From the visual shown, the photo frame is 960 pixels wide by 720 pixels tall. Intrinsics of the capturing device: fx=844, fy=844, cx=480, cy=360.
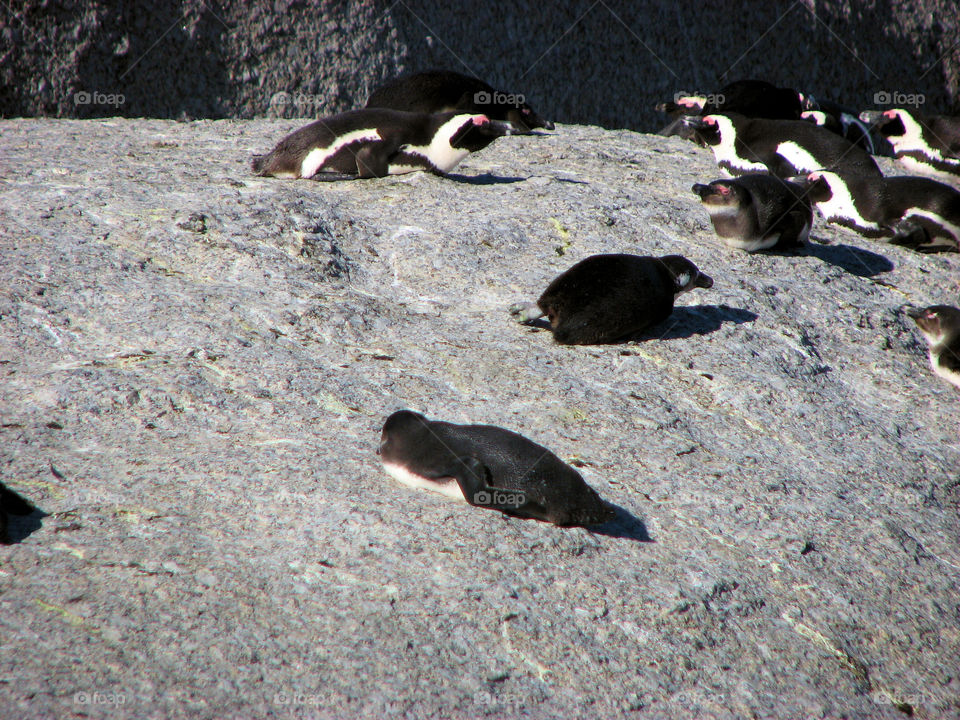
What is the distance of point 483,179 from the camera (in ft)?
19.5

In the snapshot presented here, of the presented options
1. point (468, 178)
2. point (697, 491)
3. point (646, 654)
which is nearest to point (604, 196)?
point (468, 178)

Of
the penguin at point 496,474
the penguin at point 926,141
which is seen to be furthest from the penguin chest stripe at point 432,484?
the penguin at point 926,141

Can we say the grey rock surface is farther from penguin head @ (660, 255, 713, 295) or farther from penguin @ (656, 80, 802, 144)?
penguin @ (656, 80, 802, 144)

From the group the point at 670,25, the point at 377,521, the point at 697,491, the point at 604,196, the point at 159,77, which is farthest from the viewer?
the point at 670,25

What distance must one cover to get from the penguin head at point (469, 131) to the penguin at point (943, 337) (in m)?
2.98

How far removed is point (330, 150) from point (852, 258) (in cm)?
361

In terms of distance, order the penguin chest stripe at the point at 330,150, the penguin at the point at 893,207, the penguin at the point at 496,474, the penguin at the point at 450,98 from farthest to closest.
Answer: the penguin at the point at 450,98, the penguin at the point at 893,207, the penguin chest stripe at the point at 330,150, the penguin at the point at 496,474

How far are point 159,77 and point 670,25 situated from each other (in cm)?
561

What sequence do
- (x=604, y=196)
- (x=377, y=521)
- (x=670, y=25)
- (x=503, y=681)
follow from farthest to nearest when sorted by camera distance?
(x=670, y=25) < (x=604, y=196) < (x=377, y=521) < (x=503, y=681)

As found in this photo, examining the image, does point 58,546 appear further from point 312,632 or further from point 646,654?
point 646,654

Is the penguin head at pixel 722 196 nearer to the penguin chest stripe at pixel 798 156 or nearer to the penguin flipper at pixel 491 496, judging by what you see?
the penguin chest stripe at pixel 798 156

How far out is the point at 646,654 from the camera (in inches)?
87.7

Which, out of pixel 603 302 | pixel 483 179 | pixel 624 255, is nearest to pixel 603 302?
pixel 603 302

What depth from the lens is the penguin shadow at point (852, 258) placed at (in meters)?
5.59
